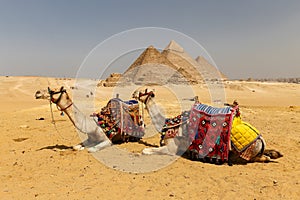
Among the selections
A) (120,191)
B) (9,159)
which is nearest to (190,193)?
(120,191)

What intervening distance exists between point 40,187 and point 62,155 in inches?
69.8

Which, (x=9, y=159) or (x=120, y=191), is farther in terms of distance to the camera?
(x=9, y=159)

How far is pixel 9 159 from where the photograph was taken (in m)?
5.67

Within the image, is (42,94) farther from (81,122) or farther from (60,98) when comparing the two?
(81,122)

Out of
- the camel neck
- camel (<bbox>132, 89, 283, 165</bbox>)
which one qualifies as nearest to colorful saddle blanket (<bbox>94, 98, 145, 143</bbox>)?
camel (<bbox>132, 89, 283, 165</bbox>)

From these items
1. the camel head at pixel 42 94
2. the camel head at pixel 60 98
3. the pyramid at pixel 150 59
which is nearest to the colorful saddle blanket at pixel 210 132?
the camel head at pixel 60 98

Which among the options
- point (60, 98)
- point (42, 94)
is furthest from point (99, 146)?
point (42, 94)

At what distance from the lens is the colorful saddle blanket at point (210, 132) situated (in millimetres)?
5008

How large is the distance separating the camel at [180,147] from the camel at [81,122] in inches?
47.9

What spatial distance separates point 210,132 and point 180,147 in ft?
2.88

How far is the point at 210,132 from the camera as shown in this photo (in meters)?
5.12

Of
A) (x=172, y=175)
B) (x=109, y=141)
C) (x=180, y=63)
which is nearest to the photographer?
(x=172, y=175)

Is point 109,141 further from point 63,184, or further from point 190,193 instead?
point 190,193

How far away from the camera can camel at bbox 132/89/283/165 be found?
5.11 m
